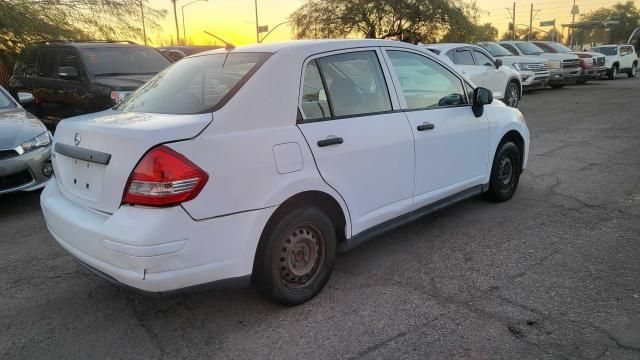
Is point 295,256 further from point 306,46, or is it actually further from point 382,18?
point 382,18

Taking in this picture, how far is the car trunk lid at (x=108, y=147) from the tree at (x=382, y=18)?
92.5 feet

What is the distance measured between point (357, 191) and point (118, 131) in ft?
5.19

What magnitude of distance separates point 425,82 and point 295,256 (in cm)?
201

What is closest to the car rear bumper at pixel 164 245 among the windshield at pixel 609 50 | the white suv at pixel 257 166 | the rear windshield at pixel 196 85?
the white suv at pixel 257 166

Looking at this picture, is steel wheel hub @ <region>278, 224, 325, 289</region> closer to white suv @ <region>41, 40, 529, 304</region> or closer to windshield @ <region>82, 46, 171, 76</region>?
white suv @ <region>41, 40, 529, 304</region>

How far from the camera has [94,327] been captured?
125 inches

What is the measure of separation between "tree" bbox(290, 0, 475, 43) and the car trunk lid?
28.2m

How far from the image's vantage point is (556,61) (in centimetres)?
1827

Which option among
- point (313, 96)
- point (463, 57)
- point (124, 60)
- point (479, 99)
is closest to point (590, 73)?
point (463, 57)

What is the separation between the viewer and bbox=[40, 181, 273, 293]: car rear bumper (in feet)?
8.71

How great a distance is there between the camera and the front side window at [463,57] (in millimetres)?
13156

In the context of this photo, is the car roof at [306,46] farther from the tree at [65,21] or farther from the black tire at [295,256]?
the tree at [65,21]

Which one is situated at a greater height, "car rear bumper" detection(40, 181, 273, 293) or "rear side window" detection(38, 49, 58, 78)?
"rear side window" detection(38, 49, 58, 78)

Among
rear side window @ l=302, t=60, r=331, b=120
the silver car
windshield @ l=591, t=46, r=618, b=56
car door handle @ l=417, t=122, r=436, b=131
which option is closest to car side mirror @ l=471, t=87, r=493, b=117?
car door handle @ l=417, t=122, r=436, b=131
